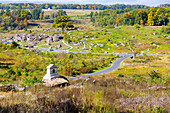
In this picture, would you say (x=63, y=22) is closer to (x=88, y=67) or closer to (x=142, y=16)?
(x=142, y=16)

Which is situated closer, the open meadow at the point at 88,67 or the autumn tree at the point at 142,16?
the open meadow at the point at 88,67

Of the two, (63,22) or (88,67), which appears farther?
(63,22)

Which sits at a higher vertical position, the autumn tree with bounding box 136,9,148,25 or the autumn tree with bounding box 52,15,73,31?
the autumn tree with bounding box 136,9,148,25

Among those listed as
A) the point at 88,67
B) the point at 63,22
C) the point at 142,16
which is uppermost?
the point at 142,16

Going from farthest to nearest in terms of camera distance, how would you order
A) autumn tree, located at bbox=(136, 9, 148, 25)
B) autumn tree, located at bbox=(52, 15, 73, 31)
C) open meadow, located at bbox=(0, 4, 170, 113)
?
autumn tree, located at bbox=(136, 9, 148, 25), autumn tree, located at bbox=(52, 15, 73, 31), open meadow, located at bbox=(0, 4, 170, 113)

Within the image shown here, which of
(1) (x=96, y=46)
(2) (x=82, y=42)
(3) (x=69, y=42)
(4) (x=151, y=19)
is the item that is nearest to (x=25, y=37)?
(3) (x=69, y=42)

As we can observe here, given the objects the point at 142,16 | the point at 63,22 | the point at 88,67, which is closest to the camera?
the point at 88,67

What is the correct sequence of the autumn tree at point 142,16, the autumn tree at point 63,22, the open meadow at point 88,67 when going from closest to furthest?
1. the open meadow at point 88,67
2. the autumn tree at point 63,22
3. the autumn tree at point 142,16

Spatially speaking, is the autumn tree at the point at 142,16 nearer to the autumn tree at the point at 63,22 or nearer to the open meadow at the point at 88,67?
the open meadow at the point at 88,67

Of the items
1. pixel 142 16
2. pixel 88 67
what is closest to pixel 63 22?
pixel 142 16

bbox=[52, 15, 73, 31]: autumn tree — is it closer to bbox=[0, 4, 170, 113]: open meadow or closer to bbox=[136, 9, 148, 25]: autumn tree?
bbox=[0, 4, 170, 113]: open meadow

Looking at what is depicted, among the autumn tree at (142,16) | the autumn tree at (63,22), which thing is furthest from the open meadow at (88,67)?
the autumn tree at (63,22)

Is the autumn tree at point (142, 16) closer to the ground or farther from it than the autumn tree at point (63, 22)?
farther from it

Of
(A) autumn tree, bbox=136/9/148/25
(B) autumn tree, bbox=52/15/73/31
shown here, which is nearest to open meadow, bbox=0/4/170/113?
(A) autumn tree, bbox=136/9/148/25
